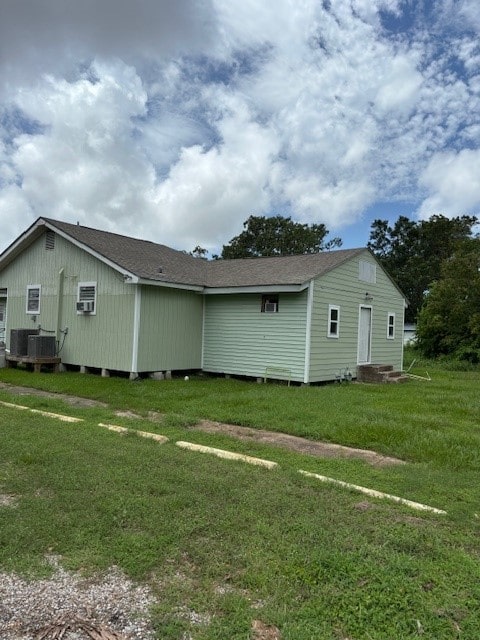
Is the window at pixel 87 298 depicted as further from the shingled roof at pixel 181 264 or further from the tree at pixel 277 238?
the tree at pixel 277 238

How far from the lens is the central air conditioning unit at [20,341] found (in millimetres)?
14328

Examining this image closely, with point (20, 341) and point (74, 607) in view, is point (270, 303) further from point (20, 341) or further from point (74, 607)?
point (74, 607)

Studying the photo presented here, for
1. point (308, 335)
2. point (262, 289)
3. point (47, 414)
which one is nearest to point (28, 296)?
point (262, 289)

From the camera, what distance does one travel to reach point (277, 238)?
4584 centimetres

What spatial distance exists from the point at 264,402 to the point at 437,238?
4066 cm

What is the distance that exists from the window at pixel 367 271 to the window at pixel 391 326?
5.76 feet

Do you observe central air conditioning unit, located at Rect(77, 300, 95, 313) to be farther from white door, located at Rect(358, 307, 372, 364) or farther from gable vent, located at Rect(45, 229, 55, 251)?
white door, located at Rect(358, 307, 372, 364)

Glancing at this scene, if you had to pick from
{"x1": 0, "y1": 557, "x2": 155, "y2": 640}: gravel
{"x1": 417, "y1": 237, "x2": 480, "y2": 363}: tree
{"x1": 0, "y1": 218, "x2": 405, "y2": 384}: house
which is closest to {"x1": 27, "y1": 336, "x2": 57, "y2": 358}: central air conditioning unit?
{"x1": 0, "y1": 218, "x2": 405, "y2": 384}: house

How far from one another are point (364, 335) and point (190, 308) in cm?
560

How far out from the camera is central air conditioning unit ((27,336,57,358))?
1377 cm

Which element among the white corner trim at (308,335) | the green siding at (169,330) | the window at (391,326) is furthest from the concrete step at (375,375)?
the green siding at (169,330)

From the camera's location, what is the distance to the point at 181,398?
9.89 meters

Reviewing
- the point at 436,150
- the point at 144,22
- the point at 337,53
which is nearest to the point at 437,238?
the point at 436,150

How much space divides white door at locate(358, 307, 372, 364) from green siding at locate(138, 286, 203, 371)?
16.4 ft
